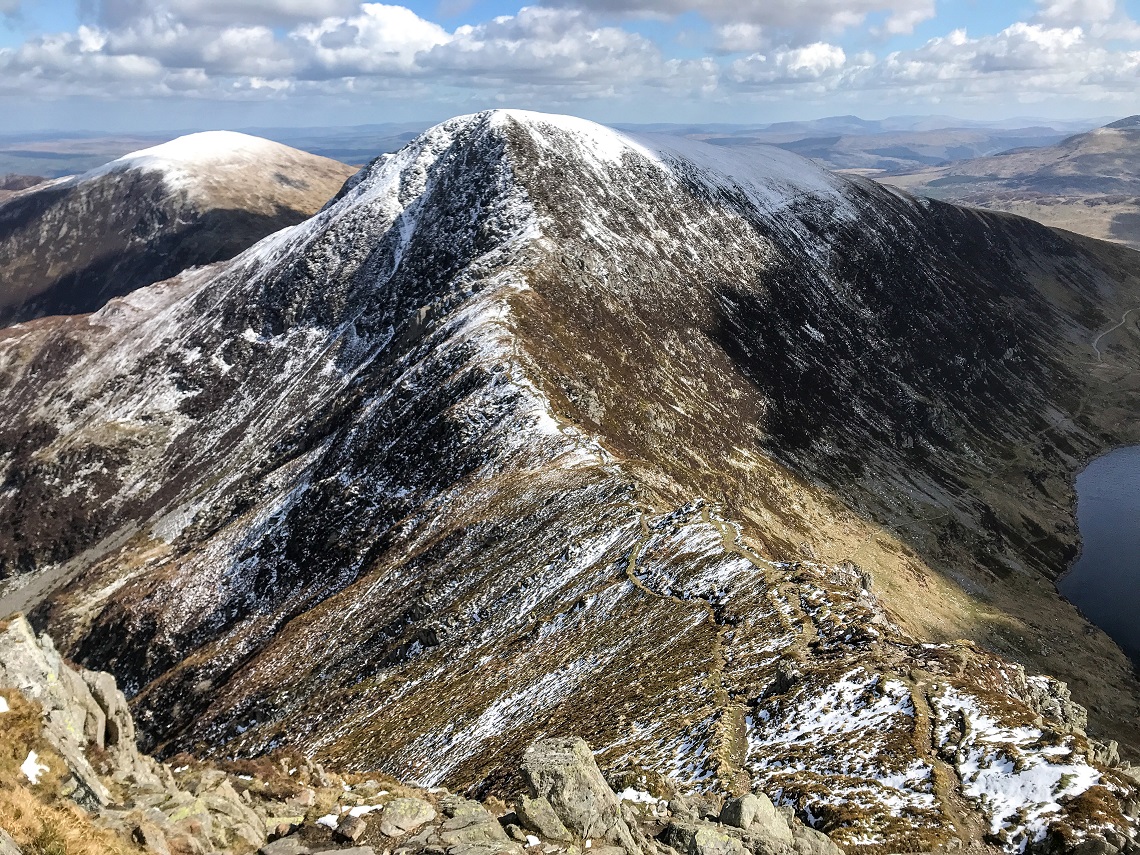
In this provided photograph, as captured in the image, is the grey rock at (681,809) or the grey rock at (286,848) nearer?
the grey rock at (286,848)

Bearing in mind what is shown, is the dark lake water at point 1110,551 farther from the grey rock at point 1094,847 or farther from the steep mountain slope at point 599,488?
the grey rock at point 1094,847

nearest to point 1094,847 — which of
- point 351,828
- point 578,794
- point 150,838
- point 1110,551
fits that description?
point 578,794

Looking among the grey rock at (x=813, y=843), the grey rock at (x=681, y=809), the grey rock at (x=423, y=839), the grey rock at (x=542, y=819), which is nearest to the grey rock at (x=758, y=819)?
the grey rock at (x=813, y=843)

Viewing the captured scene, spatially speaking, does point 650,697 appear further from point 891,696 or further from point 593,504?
point 593,504

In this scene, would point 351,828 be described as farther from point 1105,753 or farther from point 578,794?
point 1105,753

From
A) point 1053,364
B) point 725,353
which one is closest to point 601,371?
point 725,353

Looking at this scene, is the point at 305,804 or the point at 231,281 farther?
the point at 231,281
